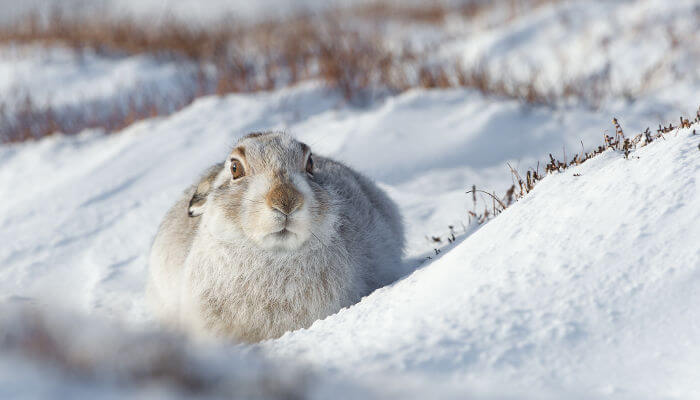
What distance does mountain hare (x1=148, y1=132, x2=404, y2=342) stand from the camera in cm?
334

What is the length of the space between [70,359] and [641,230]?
2633 millimetres

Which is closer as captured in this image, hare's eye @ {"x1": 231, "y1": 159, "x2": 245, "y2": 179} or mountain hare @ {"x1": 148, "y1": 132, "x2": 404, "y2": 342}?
mountain hare @ {"x1": 148, "y1": 132, "x2": 404, "y2": 342}

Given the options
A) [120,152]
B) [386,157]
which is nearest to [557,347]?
[386,157]

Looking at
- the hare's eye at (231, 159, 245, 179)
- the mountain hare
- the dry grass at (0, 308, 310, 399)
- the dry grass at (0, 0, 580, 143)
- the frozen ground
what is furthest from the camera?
the dry grass at (0, 0, 580, 143)

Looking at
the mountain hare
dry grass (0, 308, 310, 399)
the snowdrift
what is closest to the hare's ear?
the mountain hare

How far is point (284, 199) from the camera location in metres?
3.16

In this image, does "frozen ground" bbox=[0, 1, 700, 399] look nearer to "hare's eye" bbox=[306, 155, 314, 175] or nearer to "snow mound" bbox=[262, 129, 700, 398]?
"snow mound" bbox=[262, 129, 700, 398]

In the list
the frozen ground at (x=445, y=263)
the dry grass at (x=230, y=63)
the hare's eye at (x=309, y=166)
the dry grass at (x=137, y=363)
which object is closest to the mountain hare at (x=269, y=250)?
the hare's eye at (x=309, y=166)

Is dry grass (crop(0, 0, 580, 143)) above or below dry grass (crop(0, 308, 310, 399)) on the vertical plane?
above

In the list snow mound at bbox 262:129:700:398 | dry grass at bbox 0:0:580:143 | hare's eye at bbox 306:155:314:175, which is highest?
dry grass at bbox 0:0:580:143

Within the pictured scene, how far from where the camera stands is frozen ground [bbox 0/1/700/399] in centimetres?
228

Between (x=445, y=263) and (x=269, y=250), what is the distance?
1052mm

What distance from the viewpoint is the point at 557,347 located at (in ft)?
8.09

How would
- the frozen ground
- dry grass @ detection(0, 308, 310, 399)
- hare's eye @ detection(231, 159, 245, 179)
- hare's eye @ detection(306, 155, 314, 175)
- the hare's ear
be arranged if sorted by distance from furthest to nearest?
the hare's ear, hare's eye @ detection(306, 155, 314, 175), hare's eye @ detection(231, 159, 245, 179), the frozen ground, dry grass @ detection(0, 308, 310, 399)
